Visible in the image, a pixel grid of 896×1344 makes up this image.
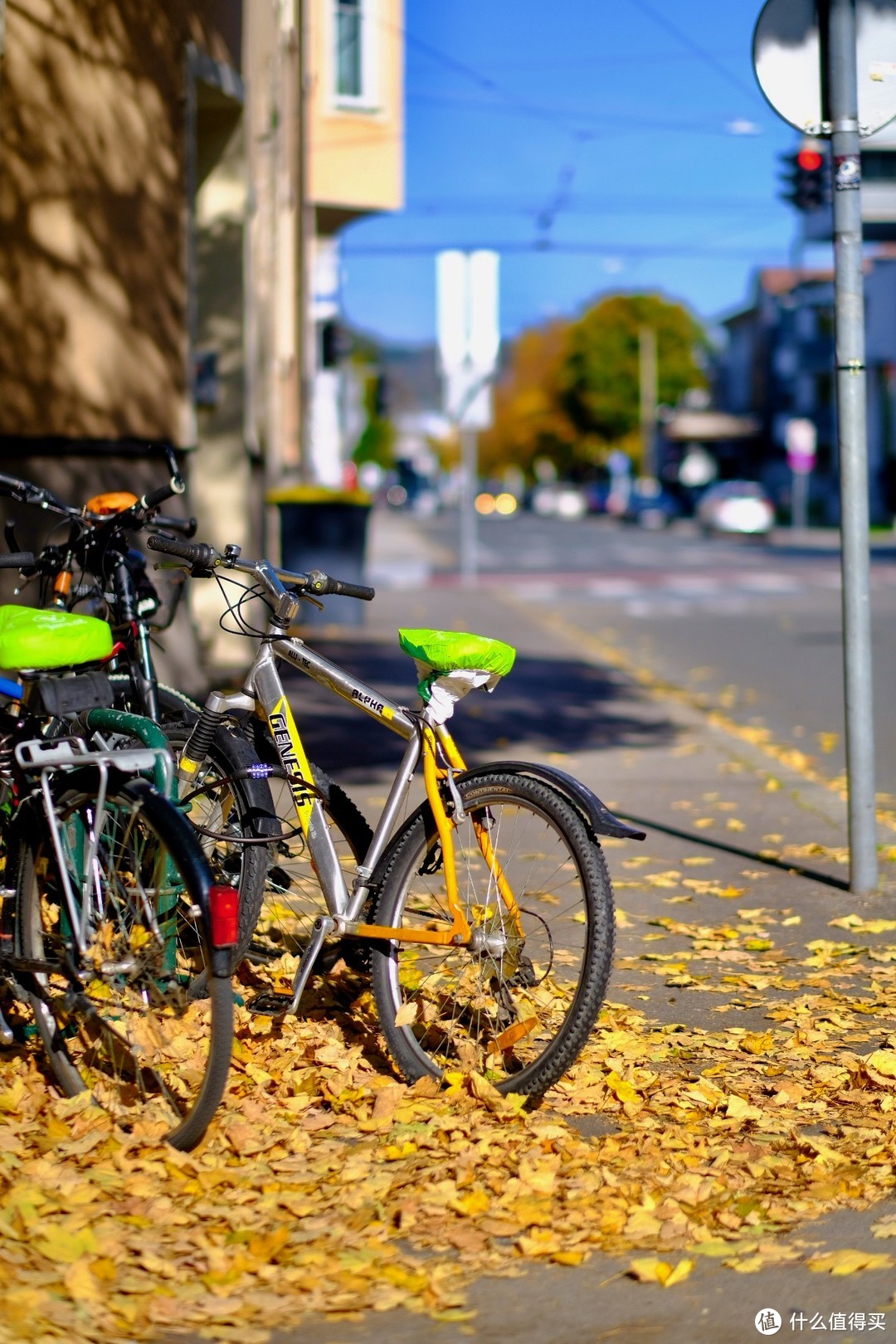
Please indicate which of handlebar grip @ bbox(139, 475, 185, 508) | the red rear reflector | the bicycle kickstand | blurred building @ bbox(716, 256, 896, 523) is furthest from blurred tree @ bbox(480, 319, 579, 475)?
the red rear reflector

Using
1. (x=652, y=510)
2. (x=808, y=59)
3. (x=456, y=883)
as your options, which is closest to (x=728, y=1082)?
(x=456, y=883)

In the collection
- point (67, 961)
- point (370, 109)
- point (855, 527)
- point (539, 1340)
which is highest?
point (370, 109)

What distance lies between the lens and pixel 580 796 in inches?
163

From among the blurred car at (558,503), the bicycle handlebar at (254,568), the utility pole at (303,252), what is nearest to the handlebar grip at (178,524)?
the bicycle handlebar at (254,568)

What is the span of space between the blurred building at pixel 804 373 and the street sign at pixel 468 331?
94.2 ft

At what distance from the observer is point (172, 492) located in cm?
560

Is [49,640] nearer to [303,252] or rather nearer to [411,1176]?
[411,1176]

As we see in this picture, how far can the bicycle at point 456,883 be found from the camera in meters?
4.15

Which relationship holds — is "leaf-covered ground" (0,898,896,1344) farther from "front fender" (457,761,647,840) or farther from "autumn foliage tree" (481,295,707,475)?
"autumn foliage tree" (481,295,707,475)

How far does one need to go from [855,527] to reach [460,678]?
2.33m

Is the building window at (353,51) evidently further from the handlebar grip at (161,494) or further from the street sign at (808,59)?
the handlebar grip at (161,494)

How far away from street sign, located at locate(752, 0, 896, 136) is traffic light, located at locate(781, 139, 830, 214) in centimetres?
1598

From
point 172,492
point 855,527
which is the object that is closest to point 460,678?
point 172,492

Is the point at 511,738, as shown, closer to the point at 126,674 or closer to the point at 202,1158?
the point at 126,674
